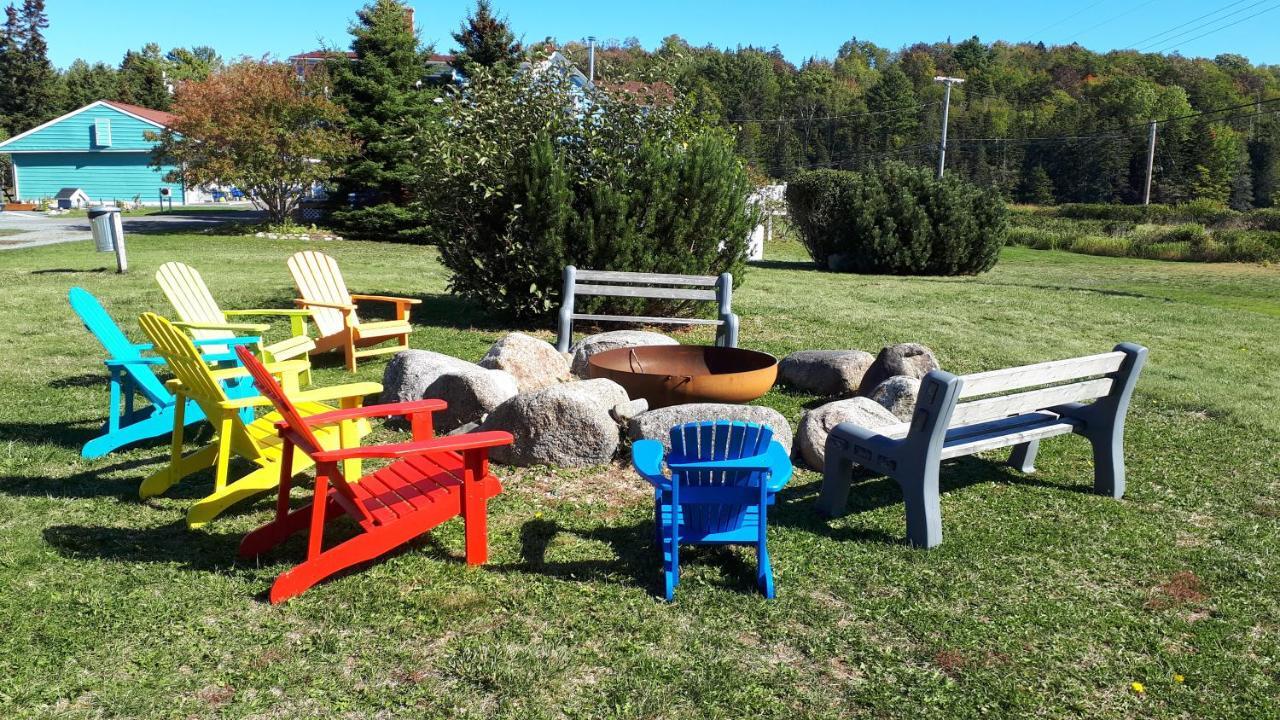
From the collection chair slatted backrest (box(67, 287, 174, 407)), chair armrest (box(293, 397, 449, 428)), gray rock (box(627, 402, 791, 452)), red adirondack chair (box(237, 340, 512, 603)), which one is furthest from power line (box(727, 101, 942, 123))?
red adirondack chair (box(237, 340, 512, 603))

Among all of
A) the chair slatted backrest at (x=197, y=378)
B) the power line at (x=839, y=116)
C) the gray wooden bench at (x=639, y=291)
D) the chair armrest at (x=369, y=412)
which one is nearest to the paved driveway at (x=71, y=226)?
the gray wooden bench at (x=639, y=291)

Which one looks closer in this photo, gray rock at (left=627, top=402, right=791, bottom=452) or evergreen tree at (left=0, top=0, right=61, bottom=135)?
gray rock at (left=627, top=402, right=791, bottom=452)

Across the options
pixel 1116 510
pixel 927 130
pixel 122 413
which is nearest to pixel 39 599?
pixel 122 413

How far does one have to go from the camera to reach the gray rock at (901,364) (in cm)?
657

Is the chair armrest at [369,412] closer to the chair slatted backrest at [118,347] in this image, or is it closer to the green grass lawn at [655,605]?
the green grass lawn at [655,605]

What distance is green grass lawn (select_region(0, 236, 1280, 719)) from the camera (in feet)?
9.64

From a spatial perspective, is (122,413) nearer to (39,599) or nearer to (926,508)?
(39,599)

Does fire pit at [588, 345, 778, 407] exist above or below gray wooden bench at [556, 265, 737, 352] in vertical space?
below

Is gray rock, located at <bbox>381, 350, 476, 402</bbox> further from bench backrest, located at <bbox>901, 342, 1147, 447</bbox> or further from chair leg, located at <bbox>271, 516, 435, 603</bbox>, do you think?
bench backrest, located at <bbox>901, 342, 1147, 447</bbox>

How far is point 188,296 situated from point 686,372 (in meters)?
3.74

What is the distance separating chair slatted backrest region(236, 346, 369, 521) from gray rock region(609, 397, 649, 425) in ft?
6.95

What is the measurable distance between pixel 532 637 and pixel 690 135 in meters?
8.07

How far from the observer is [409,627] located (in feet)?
11.0

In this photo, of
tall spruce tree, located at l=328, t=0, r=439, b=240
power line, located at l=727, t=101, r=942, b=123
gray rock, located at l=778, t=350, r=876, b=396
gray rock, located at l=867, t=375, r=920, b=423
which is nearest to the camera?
gray rock, located at l=867, t=375, r=920, b=423
